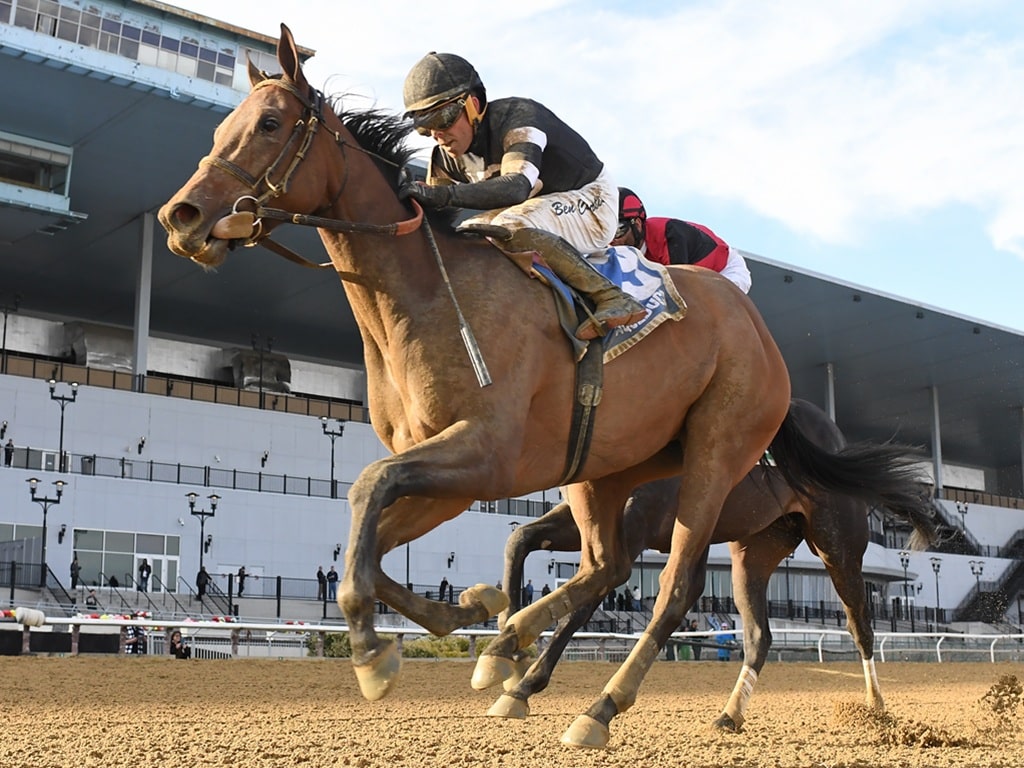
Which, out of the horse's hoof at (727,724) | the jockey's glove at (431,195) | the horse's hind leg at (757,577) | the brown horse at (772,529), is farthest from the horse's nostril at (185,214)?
the horse's hind leg at (757,577)

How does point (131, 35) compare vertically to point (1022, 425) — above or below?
above

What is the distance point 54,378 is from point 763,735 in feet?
118

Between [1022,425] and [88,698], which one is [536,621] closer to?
[88,698]

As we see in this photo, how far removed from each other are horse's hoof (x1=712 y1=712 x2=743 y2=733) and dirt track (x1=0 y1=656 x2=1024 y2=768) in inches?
3.0

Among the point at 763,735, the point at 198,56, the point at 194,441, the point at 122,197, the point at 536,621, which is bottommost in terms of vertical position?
the point at 763,735

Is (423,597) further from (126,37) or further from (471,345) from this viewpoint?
(126,37)

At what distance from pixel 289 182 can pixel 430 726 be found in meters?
3.44

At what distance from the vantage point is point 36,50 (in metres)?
29.4

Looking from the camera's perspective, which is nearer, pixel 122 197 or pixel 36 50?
pixel 36 50

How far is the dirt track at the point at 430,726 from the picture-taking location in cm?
515

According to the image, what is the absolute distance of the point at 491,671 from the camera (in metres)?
5.29

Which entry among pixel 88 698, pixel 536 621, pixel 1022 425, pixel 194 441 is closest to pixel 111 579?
pixel 194 441

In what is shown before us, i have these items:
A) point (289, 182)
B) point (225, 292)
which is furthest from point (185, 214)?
point (225, 292)

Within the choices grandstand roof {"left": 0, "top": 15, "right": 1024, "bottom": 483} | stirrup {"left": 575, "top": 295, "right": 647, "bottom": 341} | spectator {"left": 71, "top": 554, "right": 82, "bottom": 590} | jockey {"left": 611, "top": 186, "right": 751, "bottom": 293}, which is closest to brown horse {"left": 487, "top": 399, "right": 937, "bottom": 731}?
jockey {"left": 611, "top": 186, "right": 751, "bottom": 293}
